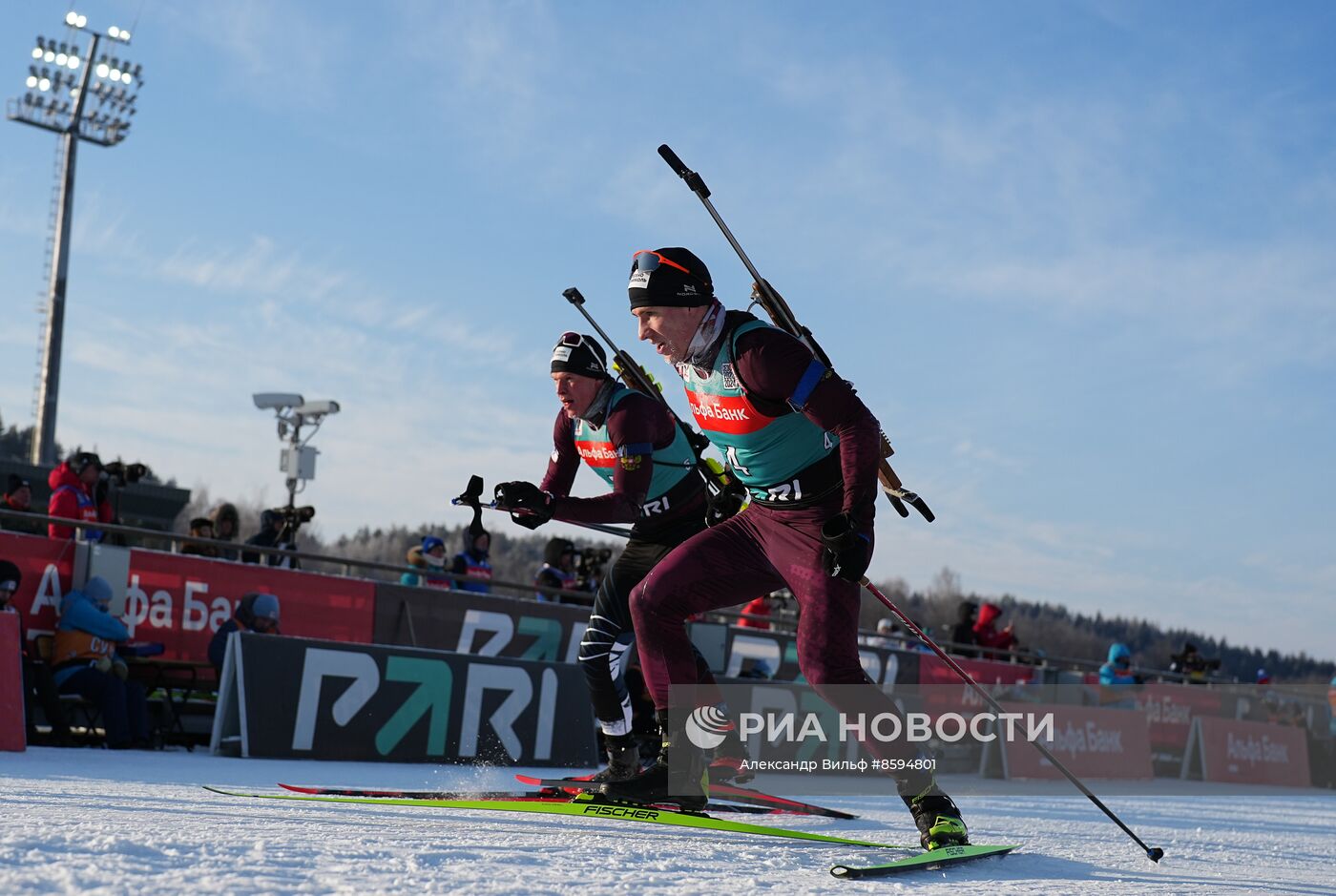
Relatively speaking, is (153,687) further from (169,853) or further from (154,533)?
(169,853)

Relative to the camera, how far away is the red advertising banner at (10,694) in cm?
798

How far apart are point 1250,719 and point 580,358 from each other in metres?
18.1

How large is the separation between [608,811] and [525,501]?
1.22 m

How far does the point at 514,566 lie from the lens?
10375cm

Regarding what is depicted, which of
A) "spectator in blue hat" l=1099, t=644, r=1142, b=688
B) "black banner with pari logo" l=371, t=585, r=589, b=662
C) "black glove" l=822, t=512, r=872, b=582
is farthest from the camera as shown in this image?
"spectator in blue hat" l=1099, t=644, r=1142, b=688

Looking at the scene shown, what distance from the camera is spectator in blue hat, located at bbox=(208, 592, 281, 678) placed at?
32.0ft

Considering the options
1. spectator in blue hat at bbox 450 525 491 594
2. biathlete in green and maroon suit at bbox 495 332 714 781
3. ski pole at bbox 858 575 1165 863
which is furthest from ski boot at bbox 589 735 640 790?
spectator in blue hat at bbox 450 525 491 594

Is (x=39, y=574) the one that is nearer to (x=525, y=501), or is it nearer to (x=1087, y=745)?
(x=525, y=501)

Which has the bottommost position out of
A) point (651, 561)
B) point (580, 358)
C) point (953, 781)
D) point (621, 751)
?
point (953, 781)

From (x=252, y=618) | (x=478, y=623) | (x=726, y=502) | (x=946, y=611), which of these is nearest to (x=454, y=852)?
(x=726, y=502)

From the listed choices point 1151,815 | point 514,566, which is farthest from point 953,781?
point 514,566

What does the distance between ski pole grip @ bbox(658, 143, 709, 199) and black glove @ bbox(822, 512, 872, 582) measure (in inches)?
85.6

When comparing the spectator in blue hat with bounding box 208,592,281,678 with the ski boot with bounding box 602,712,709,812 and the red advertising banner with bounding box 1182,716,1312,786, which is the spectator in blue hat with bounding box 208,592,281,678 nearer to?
the ski boot with bounding box 602,712,709,812

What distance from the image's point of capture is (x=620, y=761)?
17.8 ft
